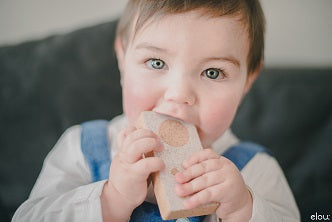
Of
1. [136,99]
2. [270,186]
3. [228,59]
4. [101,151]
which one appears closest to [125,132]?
[136,99]

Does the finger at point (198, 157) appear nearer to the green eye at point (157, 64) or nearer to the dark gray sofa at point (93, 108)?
the green eye at point (157, 64)

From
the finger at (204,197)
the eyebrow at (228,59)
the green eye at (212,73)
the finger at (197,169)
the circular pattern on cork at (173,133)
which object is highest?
the eyebrow at (228,59)

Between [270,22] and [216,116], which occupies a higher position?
[270,22]

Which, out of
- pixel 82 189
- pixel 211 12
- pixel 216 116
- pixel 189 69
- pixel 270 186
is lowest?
pixel 270 186

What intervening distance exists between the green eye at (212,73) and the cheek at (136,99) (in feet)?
0.45

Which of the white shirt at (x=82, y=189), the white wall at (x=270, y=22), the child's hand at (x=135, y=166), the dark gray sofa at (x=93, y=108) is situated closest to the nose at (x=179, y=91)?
the child's hand at (x=135, y=166)

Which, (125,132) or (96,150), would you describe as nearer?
(125,132)

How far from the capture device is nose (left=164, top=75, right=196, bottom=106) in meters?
0.71

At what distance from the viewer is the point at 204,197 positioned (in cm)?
61

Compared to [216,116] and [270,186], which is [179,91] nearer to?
[216,116]

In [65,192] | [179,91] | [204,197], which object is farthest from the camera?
[65,192]

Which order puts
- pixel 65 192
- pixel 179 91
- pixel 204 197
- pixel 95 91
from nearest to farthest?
pixel 204 197
pixel 179 91
pixel 65 192
pixel 95 91

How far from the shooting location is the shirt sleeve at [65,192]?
2.39 feet

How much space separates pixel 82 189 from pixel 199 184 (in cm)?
30
